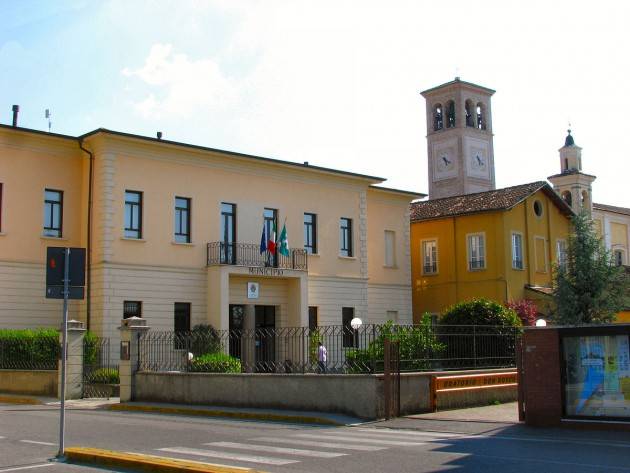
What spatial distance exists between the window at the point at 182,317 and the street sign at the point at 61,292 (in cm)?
2070

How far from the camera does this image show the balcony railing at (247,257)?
3381 cm

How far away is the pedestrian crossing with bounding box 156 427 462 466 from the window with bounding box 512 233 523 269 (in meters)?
27.8

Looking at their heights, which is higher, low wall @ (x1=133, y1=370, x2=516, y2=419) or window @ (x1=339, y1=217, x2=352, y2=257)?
window @ (x1=339, y1=217, x2=352, y2=257)

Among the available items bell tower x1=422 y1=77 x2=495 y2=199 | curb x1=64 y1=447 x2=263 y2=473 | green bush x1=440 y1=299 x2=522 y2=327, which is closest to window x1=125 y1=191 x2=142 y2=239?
green bush x1=440 y1=299 x2=522 y2=327

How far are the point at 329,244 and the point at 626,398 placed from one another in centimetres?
2379

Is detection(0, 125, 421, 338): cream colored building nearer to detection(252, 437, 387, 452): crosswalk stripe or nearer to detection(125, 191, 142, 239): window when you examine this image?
detection(125, 191, 142, 239): window

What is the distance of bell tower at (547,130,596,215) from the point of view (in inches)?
2657

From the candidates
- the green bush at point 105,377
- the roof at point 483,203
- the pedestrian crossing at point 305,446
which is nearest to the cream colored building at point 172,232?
the green bush at point 105,377

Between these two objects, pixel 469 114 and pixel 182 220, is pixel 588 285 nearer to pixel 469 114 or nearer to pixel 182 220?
pixel 182 220

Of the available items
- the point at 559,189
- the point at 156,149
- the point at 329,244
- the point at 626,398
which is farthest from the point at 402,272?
the point at 559,189

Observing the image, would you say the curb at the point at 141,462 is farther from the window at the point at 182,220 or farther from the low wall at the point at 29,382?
the window at the point at 182,220

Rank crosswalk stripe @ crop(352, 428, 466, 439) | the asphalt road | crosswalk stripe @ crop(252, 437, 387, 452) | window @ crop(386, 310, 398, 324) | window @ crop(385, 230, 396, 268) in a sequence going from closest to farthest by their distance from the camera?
the asphalt road
crosswalk stripe @ crop(252, 437, 387, 452)
crosswalk stripe @ crop(352, 428, 466, 439)
window @ crop(386, 310, 398, 324)
window @ crop(385, 230, 396, 268)

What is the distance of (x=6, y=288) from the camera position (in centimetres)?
2998

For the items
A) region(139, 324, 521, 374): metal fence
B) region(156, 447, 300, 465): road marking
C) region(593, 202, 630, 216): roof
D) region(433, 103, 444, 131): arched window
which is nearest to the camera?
region(156, 447, 300, 465): road marking
